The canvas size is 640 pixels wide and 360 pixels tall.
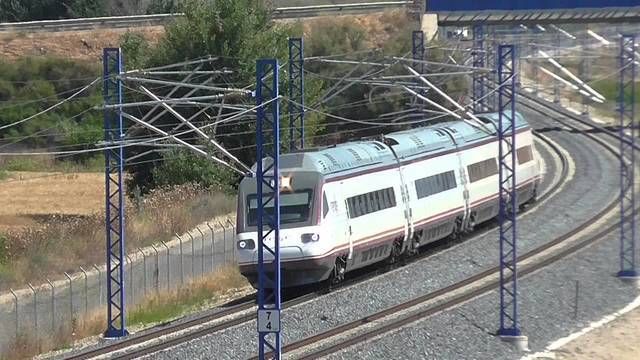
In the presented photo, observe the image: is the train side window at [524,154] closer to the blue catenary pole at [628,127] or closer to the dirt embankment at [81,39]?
the blue catenary pole at [628,127]

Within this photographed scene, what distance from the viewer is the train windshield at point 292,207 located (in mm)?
27641

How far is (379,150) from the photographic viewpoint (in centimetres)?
3231

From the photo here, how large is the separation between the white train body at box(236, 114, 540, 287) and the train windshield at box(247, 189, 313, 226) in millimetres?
22

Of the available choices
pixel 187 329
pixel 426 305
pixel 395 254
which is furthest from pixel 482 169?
pixel 187 329

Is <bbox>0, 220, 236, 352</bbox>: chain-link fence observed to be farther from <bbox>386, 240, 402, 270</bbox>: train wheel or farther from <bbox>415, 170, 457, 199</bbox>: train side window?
<bbox>415, 170, 457, 199</bbox>: train side window

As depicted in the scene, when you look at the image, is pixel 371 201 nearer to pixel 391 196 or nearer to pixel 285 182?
pixel 391 196

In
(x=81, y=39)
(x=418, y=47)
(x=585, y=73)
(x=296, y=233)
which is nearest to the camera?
(x=296, y=233)

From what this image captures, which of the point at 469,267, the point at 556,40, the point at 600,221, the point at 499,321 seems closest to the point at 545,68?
the point at 556,40

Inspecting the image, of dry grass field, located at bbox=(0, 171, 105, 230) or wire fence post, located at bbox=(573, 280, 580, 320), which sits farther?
dry grass field, located at bbox=(0, 171, 105, 230)

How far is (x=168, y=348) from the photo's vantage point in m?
24.0

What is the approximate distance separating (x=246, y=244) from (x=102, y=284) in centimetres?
572

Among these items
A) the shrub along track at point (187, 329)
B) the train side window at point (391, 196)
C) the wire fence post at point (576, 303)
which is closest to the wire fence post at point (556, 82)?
the wire fence post at point (576, 303)

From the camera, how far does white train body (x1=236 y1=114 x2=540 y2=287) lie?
27641 millimetres

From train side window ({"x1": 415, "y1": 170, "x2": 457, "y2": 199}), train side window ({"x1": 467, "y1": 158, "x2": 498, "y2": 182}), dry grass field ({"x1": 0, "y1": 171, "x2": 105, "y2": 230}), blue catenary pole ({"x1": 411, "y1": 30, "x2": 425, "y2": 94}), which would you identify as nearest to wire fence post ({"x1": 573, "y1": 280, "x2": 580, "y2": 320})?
train side window ({"x1": 415, "y1": 170, "x2": 457, "y2": 199})
